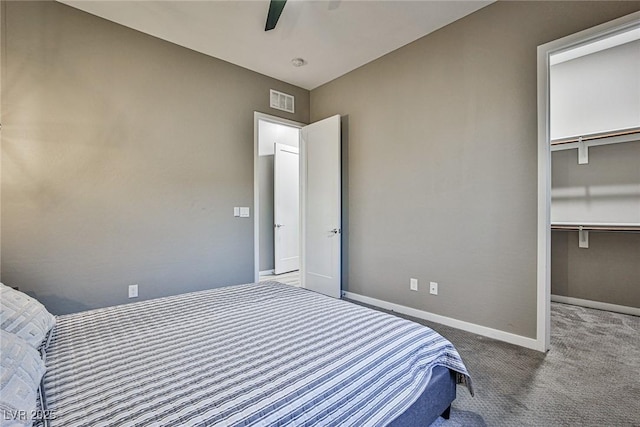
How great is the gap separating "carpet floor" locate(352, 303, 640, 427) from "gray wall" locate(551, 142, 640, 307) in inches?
22.0

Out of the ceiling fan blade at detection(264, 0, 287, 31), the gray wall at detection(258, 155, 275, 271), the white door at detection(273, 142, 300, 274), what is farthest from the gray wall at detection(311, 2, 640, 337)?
the gray wall at detection(258, 155, 275, 271)

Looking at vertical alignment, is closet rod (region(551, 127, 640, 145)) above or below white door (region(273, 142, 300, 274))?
above

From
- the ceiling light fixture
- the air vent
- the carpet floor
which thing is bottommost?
the carpet floor

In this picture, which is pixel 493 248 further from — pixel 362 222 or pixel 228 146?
pixel 228 146

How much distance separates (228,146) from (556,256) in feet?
13.5

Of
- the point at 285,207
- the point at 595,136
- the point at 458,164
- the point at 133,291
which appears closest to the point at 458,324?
the point at 458,164

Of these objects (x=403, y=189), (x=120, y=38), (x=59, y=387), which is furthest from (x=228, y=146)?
(x=59, y=387)

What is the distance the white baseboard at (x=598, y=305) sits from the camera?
3098 millimetres

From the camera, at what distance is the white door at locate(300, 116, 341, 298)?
147 inches

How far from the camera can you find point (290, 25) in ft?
9.16

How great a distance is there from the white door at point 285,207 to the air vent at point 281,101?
4.00 ft

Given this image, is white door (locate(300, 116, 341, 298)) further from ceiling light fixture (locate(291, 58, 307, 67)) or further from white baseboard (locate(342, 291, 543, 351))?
ceiling light fixture (locate(291, 58, 307, 67))

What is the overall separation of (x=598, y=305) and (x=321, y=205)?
3.30 metres

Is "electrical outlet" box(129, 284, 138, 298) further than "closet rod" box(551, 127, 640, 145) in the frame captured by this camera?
No
